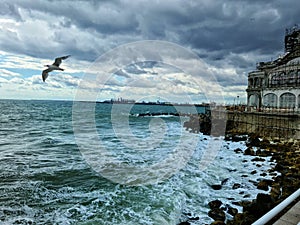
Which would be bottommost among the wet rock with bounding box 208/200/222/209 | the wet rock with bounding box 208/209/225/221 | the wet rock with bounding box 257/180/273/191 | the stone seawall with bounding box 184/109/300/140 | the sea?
the sea

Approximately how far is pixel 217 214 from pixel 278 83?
29.7 meters

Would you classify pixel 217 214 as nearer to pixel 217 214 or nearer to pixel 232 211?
pixel 217 214

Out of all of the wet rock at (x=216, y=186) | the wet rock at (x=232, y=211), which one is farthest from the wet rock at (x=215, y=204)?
the wet rock at (x=216, y=186)

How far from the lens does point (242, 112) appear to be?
2848cm

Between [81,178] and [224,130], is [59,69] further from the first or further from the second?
[224,130]

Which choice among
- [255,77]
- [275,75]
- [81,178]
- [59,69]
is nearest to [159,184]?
[81,178]

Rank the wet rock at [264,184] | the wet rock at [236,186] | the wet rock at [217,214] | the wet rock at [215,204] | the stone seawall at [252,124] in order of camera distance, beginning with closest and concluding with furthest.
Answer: the wet rock at [217,214] → the wet rock at [215,204] → the wet rock at [264,184] → the wet rock at [236,186] → the stone seawall at [252,124]

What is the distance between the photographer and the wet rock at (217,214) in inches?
294

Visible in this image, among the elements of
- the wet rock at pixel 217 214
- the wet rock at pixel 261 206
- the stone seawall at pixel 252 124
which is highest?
the stone seawall at pixel 252 124

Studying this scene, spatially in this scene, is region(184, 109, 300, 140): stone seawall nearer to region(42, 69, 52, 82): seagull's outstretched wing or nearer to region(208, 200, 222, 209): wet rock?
region(208, 200, 222, 209): wet rock

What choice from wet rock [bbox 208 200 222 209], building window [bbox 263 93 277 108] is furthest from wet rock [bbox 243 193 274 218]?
building window [bbox 263 93 277 108]

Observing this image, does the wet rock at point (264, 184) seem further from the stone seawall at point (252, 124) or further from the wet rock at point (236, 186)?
the stone seawall at point (252, 124)

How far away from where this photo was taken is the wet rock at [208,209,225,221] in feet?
24.5

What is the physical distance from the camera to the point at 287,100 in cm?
2914
